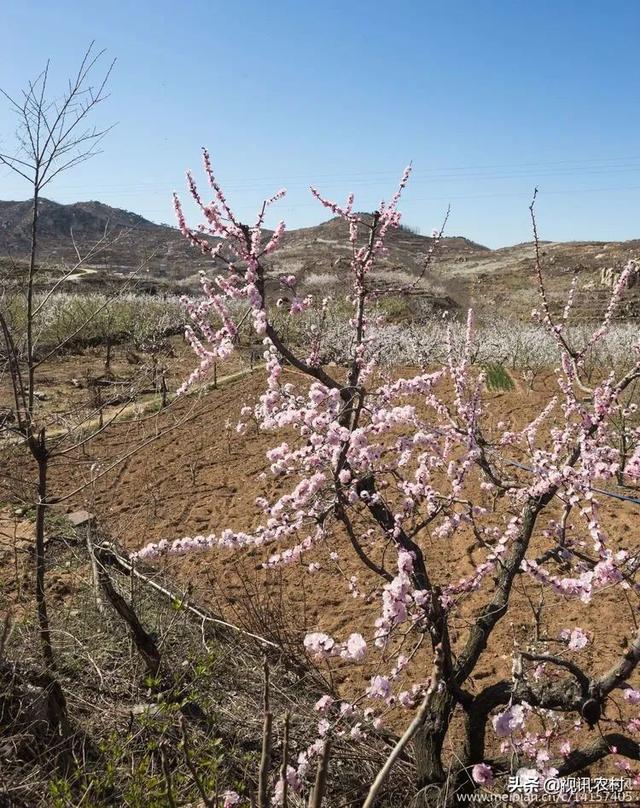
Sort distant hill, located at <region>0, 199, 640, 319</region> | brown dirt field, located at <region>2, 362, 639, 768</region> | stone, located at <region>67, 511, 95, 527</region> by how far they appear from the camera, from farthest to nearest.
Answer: distant hill, located at <region>0, 199, 640, 319</region> < stone, located at <region>67, 511, 95, 527</region> < brown dirt field, located at <region>2, 362, 639, 768</region>

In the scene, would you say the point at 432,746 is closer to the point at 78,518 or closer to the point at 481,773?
the point at 481,773

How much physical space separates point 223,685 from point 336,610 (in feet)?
3.82

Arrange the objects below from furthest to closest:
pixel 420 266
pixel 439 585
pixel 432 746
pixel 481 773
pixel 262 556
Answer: pixel 420 266, pixel 262 556, pixel 439 585, pixel 432 746, pixel 481 773

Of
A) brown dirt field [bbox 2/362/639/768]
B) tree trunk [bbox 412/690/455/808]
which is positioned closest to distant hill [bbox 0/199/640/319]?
brown dirt field [bbox 2/362/639/768]

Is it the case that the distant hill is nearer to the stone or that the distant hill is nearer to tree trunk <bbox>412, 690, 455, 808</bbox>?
the stone

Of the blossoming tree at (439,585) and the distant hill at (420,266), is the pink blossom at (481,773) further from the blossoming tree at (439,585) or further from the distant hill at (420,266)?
the distant hill at (420,266)

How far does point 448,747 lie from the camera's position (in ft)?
11.1

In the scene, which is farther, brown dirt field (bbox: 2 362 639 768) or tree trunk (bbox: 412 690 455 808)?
brown dirt field (bbox: 2 362 639 768)

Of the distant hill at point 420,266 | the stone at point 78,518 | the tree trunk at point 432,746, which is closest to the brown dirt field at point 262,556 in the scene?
the stone at point 78,518

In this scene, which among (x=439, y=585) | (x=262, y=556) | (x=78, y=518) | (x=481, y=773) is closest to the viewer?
(x=481, y=773)

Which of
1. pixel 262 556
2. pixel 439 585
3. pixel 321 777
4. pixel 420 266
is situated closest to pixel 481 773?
pixel 439 585

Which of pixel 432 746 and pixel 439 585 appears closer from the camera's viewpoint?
pixel 432 746

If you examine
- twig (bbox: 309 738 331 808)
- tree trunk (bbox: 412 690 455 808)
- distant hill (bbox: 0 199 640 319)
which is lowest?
tree trunk (bbox: 412 690 455 808)

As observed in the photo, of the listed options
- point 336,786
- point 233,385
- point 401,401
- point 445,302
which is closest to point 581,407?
point 336,786
